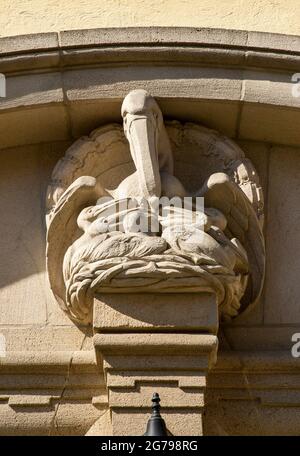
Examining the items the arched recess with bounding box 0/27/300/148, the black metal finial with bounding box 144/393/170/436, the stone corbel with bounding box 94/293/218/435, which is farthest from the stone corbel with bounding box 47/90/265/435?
the black metal finial with bounding box 144/393/170/436

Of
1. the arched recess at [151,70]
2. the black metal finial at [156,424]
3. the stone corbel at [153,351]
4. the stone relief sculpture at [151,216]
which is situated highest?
the arched recess at [151,70]

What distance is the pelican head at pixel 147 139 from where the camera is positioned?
6.51 m

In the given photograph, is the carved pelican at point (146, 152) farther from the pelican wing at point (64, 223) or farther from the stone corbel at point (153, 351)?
the stone corbel at point (153, 351)

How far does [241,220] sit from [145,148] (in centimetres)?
48

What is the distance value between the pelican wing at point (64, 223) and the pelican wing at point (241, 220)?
448mm

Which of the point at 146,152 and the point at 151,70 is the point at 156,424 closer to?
the point at 146,152

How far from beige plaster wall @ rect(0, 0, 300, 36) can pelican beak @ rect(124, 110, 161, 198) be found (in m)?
0.58

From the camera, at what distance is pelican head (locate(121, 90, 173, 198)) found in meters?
6.51

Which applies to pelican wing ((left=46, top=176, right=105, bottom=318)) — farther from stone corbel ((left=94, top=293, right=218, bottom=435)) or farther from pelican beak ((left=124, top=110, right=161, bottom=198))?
stone corbel ((left=94, top=293, right=218, bottom=435))

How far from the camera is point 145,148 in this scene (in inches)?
257

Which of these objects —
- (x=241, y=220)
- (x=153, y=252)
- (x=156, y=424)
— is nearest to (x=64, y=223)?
(x=153, y=252)

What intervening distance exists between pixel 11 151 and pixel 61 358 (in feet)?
3.27

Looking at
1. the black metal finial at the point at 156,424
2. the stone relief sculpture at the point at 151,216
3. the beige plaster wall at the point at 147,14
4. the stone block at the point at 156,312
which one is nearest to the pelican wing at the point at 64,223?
the stone relief sculpture at the point at 151,216

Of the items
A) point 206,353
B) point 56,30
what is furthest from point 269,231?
point 56,30
